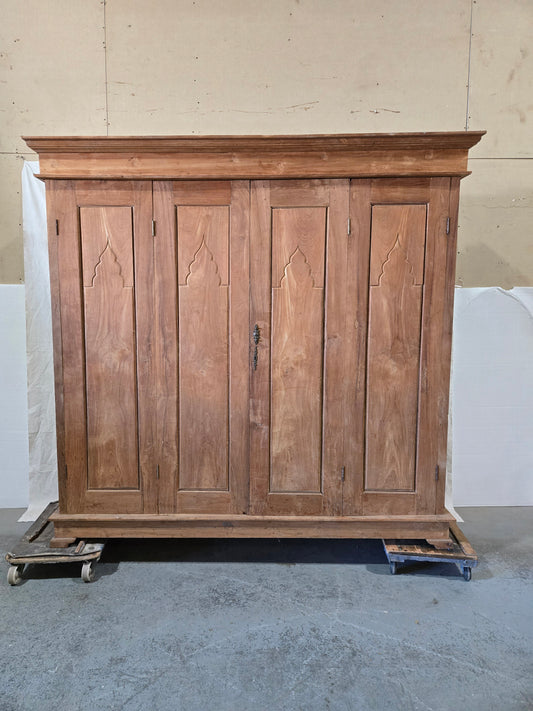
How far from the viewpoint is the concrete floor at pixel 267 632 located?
62.4 inches

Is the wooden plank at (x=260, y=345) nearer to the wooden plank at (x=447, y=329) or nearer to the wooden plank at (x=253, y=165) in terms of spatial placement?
the wooden plank at (x=253, y=165)

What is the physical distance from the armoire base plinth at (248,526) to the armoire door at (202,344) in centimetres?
6

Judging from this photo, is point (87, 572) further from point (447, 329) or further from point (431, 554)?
point (447, 329)

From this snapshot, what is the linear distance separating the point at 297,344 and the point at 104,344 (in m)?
0.91

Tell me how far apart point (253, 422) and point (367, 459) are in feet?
1.87

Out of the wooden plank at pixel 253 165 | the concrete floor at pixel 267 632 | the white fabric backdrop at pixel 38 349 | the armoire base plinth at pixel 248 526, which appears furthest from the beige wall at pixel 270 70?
the concrete floor at pixel 267 632

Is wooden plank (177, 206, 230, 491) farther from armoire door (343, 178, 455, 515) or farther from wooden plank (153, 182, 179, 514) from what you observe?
armoire door (343, 178, 455, 515)

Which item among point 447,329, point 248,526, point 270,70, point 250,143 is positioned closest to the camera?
point 250,143

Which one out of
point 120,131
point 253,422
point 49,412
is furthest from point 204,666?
point 120,131

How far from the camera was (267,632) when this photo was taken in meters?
1.87

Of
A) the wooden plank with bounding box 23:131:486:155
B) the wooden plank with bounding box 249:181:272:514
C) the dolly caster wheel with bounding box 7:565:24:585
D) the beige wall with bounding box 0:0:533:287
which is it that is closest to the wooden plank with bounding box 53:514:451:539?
the wooden plank with bounding box 249:181:272:514

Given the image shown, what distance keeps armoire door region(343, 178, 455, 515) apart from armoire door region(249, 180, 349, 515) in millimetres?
74

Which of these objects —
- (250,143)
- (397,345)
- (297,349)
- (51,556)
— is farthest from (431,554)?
(250,143)

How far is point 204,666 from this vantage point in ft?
5.57
